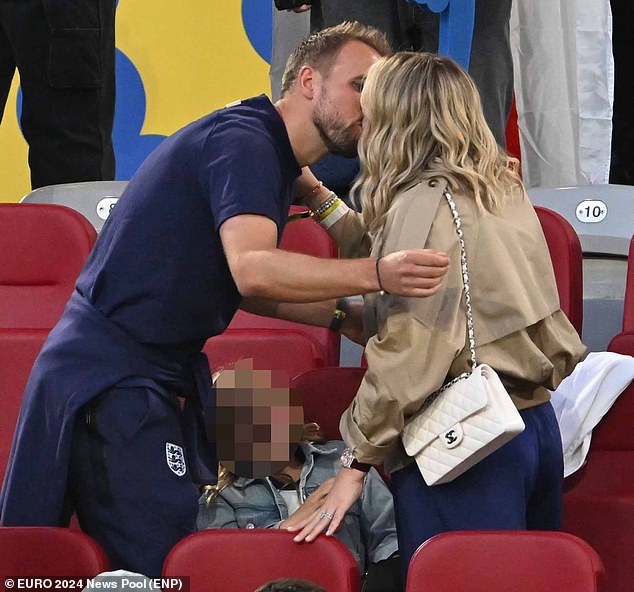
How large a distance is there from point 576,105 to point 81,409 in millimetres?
2640

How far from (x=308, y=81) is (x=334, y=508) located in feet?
2.28

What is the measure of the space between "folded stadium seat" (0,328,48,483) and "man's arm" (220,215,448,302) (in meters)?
0.80

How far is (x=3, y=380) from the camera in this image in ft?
8.60

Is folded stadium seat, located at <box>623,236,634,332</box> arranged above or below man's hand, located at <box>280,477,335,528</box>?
below

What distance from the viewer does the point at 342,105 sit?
2.14 metres

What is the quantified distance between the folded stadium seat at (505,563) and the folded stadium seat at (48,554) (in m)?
0.45

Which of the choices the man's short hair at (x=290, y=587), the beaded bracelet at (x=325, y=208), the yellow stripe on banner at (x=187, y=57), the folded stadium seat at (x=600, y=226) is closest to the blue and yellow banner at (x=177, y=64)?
the yellow stripe on banner at (x=187, y=57)

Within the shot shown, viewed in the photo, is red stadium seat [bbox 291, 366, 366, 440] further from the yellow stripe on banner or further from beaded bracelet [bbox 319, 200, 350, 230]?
the yellow stripe on banner

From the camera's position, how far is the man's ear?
217 cm

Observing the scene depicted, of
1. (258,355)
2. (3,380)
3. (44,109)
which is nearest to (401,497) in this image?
(258,355)

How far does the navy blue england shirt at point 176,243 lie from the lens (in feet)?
6.76

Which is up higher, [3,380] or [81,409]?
[81,409]

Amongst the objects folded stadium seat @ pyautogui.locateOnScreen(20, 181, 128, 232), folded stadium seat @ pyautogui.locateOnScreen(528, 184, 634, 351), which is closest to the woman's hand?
folded stadium seat @ pyautogui.locateOnScreen(528, 184, 634, 351)

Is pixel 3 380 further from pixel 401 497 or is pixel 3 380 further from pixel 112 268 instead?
pixel 401 497
